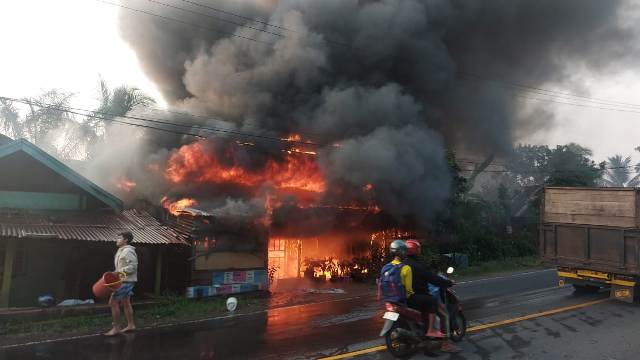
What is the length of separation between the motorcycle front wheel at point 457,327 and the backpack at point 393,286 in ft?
4.20

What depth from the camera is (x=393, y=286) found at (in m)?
6.50

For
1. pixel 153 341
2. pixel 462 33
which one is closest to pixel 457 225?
pixel 462 33

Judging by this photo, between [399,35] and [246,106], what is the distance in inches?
300

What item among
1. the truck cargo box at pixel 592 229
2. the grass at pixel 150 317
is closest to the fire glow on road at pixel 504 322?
the truck cargo box at pixel 592 229

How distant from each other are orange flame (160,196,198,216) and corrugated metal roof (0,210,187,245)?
60 cm

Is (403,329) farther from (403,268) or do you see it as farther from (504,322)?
(504,322)

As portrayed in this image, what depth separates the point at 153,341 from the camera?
310 inches

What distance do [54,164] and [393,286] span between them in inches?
383

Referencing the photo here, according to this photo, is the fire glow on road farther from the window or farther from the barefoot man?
the window

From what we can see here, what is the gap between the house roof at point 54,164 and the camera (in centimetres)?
1139

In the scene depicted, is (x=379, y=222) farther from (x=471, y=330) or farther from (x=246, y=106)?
(x=471, y=330)

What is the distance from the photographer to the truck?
34.9 ft

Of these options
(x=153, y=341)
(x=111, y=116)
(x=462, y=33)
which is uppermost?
(x=462, y=33)

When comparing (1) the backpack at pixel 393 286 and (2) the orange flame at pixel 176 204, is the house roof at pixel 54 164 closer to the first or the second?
(2) the orange flame at pixel 176 204
